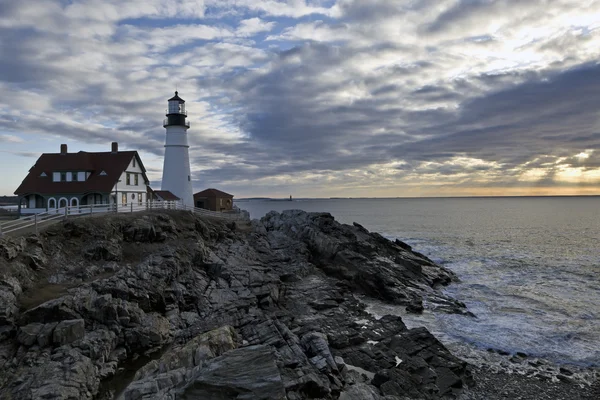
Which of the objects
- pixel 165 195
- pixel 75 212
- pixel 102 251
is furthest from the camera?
pixel 165 195

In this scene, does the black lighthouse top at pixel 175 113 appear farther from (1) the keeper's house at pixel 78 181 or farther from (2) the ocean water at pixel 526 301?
(2) the ocean water at pixel 526 301

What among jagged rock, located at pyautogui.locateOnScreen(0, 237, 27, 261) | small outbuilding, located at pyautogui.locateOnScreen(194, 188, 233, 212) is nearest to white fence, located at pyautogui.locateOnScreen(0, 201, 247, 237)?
jagged rock, located at pyautogui.locateOnScreen(0, 237, 27, 261)

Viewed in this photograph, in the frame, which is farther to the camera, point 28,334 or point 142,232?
point 142,232

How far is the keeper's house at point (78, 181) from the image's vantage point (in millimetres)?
33906

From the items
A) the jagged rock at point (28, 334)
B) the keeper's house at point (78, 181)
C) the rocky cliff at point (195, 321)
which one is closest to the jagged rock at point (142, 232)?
the rocky cliff at point (195, 321)

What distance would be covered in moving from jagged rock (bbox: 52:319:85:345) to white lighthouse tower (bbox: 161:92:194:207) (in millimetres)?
29154

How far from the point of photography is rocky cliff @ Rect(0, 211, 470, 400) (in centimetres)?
1192

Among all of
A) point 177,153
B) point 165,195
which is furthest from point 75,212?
point 177,153

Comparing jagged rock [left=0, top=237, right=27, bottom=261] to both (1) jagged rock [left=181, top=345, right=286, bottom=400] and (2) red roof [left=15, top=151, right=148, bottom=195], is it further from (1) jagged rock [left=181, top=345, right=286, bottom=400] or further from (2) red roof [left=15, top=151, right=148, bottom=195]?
(2) red roof [left=15, top=151, right=148, bottom=195]

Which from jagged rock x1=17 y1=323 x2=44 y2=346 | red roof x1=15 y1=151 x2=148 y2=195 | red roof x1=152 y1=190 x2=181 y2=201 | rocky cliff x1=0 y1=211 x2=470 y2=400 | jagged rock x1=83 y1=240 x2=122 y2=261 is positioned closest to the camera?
rocky cliff x1=0 y1=211 x2=470 y2=400

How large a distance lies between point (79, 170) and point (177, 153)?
10591 millimetres

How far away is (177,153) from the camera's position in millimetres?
43094

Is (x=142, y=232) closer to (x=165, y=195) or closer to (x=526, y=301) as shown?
(x=165, y=195)

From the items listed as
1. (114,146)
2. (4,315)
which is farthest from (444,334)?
(114,146)
